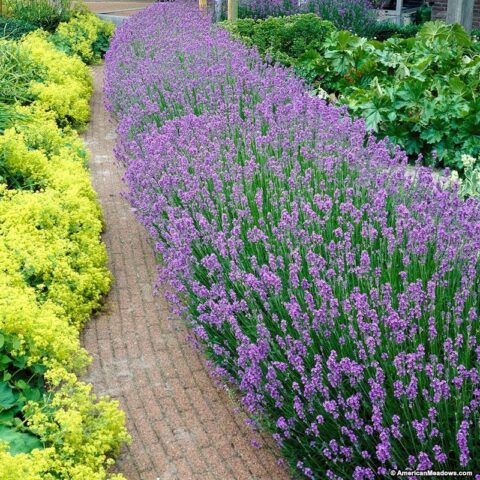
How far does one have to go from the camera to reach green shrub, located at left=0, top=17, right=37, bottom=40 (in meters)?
12.3

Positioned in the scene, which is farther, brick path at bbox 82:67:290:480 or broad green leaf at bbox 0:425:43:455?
brick path at bbox 82:67:290:480

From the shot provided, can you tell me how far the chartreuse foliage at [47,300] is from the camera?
322 centimetres

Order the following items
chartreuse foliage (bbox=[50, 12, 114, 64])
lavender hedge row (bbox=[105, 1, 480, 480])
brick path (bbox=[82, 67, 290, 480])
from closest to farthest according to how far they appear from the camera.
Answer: lavender hedge row (bbox=[105, 1, 480, 480])
brick path (bbox=[82, 67, 290, 480])
chartreuse foliage (bbox=[50, 12, 114, 64])

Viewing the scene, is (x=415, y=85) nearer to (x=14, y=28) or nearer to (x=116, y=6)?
(x=14, y=28)

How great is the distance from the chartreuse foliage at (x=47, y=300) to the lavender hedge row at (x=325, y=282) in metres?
0.56

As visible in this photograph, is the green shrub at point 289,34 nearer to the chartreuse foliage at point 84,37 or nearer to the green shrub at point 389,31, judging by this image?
the chartreuse foliage at point 84,37

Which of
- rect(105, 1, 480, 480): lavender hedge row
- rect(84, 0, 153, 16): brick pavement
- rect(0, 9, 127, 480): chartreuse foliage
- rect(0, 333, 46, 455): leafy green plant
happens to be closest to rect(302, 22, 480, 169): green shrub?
rect(105, 1, 480, 480): lavender hedge row

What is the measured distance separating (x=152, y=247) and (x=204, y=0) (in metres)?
8.63

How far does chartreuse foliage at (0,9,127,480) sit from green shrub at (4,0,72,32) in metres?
6.40

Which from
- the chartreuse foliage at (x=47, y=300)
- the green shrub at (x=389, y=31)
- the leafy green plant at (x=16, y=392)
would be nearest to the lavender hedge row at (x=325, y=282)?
the chartreuse foliage at (x=47, y=300)

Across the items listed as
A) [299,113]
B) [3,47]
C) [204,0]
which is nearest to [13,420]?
[299,113]

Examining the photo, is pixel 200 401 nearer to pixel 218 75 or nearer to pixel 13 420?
pixel 13 420

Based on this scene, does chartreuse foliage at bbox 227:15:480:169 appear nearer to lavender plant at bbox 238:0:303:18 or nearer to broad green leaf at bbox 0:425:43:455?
broad green leaf at bbox 0:425:43:455

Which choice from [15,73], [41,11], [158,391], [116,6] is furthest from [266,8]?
[158,391]
